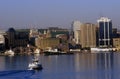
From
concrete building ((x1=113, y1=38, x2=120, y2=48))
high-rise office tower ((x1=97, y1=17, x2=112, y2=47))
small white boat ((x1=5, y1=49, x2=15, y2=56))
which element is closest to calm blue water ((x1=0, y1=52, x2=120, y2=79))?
small white boat ((x1=5, y1=49, x2=15, y2=56))

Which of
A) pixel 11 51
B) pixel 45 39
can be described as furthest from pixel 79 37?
pixel 11 51

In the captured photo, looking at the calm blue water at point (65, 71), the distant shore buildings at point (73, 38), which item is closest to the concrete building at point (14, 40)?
the distant shore buildings at point (73, 38)

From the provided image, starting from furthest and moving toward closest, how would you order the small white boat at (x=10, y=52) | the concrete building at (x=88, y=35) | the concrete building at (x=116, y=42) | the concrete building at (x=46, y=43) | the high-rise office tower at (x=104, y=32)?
1. the high-rise office tower at (x=104, y=32)
2. the concrete building at (x=116, y=42)
3. the concrete building at (x=88, y=35)
4. the concrete building at (x=46, y=43)
5. the small white boat at (x=10, y=52)

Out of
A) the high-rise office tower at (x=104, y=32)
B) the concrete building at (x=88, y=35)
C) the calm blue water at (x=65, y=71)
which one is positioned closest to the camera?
the calm blue water at (x=65, y=71)

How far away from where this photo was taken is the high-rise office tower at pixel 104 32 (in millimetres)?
95688

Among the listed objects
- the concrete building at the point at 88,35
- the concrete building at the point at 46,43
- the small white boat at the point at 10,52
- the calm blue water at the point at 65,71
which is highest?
the concrete building at the point at 88,35

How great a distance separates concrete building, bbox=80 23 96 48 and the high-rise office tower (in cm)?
140

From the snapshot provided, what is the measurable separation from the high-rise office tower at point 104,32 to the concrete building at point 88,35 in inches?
55.0

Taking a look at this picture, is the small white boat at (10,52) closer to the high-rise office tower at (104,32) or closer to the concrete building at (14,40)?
the concrete building at (14,40)

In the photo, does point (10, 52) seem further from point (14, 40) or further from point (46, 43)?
point (14, 40)

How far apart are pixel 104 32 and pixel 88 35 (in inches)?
203

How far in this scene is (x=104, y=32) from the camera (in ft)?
326

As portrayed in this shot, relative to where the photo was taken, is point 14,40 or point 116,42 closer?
point 14,40

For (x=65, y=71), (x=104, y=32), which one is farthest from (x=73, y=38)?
(x=65, y=71)
